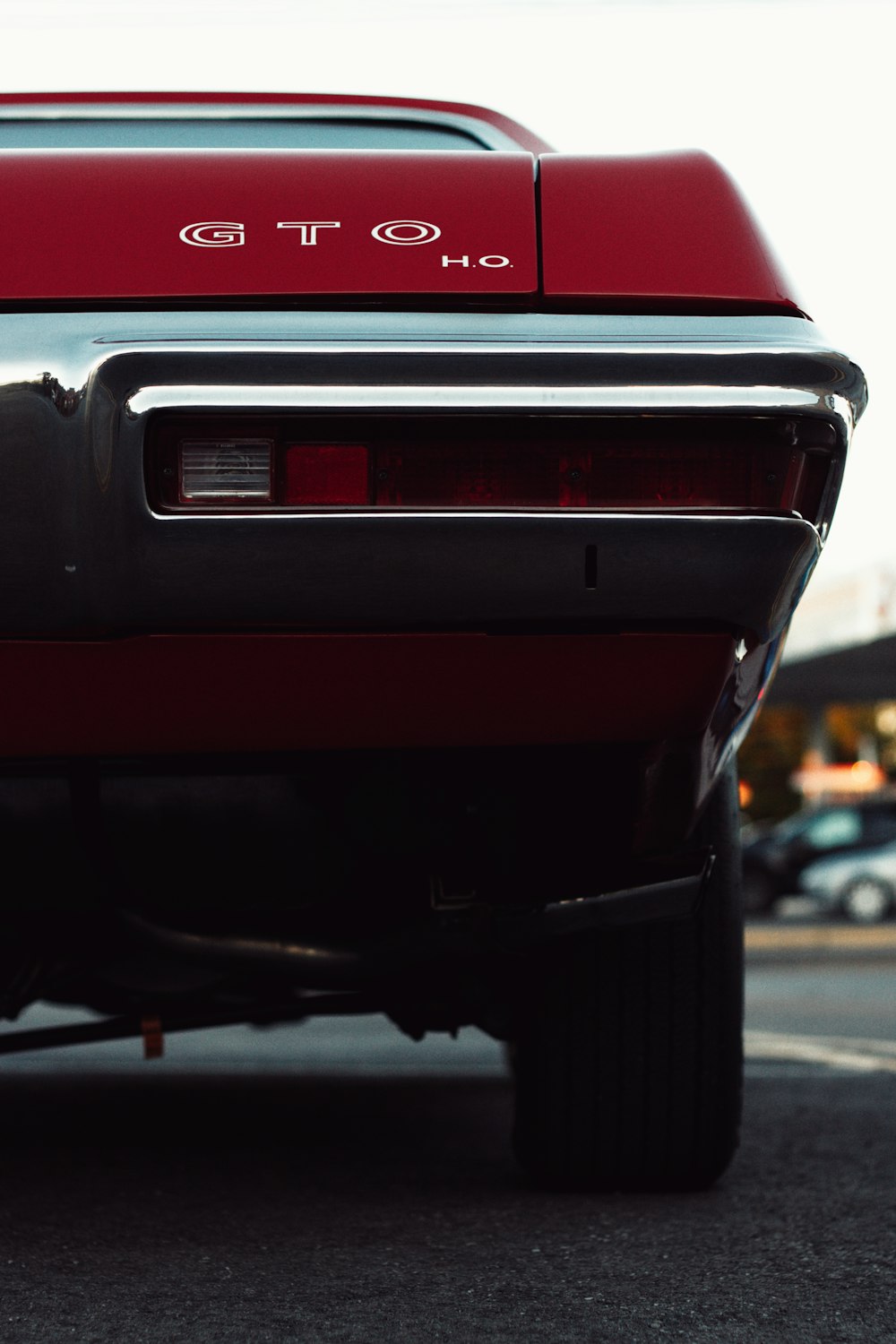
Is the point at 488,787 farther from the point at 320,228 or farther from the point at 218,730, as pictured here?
the point at 320,228

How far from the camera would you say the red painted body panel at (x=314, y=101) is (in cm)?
254

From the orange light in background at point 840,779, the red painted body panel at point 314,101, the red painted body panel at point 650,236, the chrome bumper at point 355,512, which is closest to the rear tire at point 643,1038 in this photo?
the chrome bumper at point 355,512

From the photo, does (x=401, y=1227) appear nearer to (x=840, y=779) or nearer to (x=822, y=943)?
(x=822, y=943)

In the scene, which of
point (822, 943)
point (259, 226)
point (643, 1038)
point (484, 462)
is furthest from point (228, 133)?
point (822, 943)

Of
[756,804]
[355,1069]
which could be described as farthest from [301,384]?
[756,804]

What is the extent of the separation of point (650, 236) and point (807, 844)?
16492mm

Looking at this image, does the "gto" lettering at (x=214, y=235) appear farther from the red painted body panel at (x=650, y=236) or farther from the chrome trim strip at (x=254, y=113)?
the chrome trim strip at (x=254, y=113)

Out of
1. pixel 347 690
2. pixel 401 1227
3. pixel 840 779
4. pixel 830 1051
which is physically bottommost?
pixel 840 779

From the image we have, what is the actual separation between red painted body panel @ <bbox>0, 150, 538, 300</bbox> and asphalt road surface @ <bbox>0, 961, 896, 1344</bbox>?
1.22 m

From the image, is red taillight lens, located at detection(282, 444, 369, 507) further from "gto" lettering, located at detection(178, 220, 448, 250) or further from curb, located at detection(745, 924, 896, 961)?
curb, located at detection(745, 924, 896, 961)

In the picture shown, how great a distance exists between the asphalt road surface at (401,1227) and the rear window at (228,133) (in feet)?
5.31

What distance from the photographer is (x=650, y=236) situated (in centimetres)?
197

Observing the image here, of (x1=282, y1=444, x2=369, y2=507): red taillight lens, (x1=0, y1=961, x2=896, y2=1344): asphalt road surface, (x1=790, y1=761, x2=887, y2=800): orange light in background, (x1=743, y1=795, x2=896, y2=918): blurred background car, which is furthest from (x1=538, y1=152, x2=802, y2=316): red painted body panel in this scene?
(x1=790, y1=761, x2=887, y2=800): orange light in background

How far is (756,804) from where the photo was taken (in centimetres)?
3866
